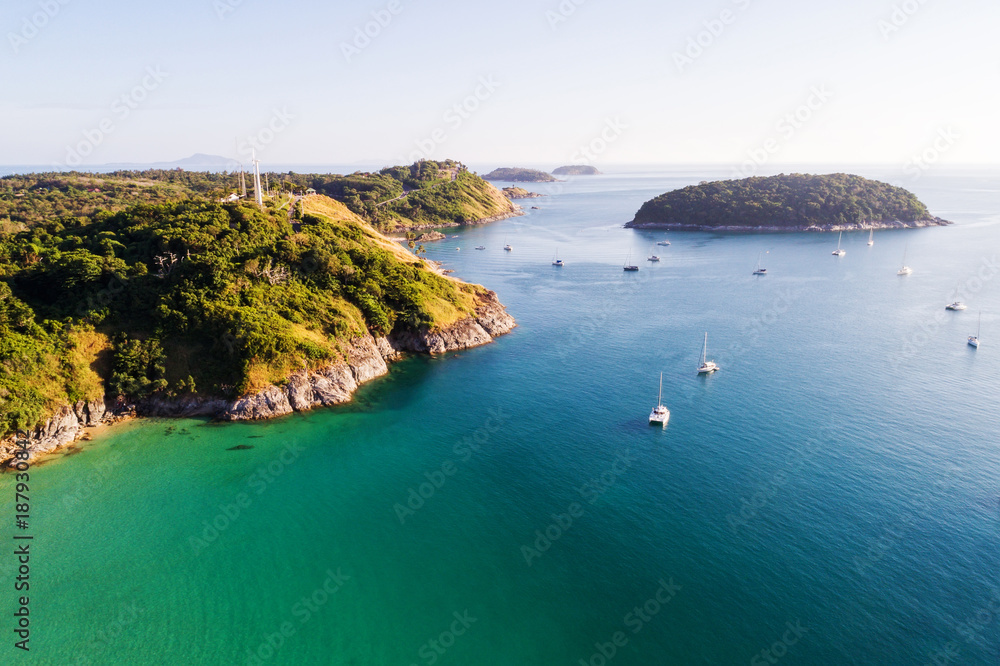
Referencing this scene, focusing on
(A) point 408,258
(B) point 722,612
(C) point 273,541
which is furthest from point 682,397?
(A) point 408,258

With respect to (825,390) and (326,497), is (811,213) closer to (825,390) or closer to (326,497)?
(825,390)
